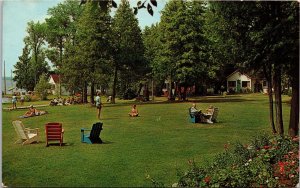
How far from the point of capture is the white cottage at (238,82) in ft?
30.8

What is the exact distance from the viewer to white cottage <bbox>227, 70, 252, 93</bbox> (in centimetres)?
940

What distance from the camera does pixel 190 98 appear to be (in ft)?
30.6

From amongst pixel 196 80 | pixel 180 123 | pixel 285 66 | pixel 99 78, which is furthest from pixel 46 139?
pixel 285 66

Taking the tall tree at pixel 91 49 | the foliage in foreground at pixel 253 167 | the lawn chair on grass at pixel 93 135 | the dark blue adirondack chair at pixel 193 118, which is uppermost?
the tall tree at pixel 91 49

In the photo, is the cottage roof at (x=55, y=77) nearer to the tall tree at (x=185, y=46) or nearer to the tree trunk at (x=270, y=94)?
the tall tree at (x=185, y=46)

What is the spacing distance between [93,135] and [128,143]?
0.72 metres

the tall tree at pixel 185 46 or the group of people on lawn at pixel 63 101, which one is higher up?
the tall tree at pixel 185 46

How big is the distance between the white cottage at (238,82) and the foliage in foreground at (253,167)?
→ 111 centimetres

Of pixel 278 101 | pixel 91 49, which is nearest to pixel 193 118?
pixel 278 101

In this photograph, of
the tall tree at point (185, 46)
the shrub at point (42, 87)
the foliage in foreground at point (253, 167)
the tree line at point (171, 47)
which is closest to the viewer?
the foliage in foreground at point (253, 167)

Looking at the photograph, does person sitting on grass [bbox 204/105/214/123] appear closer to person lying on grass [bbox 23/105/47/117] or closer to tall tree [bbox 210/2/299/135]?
tall tree [bbox 210/2/299/135]

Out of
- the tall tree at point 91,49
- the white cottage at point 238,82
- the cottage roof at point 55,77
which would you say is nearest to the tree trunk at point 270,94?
the white cottage at point 238,82

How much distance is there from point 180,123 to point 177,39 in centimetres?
180

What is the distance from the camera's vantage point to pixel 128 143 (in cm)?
878
